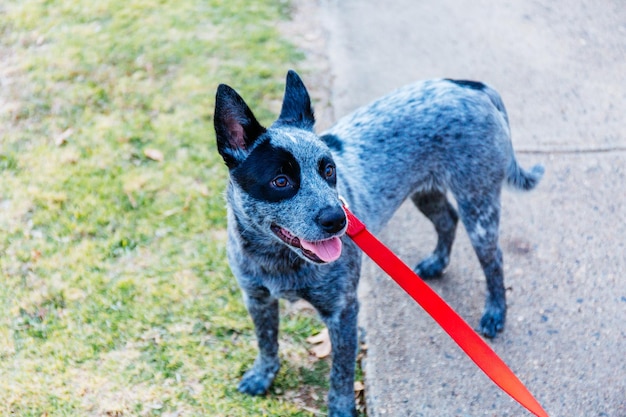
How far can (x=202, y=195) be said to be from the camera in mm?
5289

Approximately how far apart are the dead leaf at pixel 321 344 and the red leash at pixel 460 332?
4.11 feet

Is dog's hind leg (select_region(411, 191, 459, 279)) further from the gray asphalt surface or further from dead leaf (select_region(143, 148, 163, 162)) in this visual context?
dead leaf (select_region(143, 148, 163, 162))

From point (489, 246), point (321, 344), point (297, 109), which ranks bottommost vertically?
point (321, 344)

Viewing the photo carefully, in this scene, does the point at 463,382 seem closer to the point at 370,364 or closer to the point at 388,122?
the point at 370,364

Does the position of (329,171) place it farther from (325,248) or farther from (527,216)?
(527,216)

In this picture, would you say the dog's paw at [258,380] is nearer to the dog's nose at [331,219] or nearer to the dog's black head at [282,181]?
the dog's black head at [282,181]

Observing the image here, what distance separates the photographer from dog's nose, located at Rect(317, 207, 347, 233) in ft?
9.38

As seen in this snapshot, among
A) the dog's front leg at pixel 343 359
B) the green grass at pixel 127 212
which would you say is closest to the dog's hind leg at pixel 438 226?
the green grass at pixel 127 212

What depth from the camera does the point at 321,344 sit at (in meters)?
4.11

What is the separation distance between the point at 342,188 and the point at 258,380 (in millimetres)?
1215

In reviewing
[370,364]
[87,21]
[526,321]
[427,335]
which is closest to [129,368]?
[370,364]

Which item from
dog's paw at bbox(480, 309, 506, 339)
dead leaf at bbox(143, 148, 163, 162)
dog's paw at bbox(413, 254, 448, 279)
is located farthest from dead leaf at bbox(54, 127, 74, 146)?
dog's paw at bbox(480, 309, 506, 339)

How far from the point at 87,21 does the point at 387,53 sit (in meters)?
3.42

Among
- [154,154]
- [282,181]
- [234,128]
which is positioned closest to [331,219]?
[282,181]
